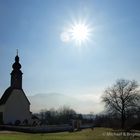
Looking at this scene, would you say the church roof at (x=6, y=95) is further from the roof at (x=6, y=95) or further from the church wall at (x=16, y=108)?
the church wall at (x=16, y=108)

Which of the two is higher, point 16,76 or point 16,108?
point 16,76

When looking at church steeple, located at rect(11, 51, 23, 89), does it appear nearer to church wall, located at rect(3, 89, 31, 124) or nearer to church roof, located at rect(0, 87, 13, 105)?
church wall, located at rect(3, 89, 31, 124)

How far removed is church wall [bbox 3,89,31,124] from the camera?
59312 millimetres

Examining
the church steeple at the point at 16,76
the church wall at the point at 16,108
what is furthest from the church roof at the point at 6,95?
the church steeple at the point at 16,76

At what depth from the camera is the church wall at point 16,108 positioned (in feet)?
195

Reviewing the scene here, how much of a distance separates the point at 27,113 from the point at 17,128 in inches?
544

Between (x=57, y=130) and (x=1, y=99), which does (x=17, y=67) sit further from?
(x=57, y=130)

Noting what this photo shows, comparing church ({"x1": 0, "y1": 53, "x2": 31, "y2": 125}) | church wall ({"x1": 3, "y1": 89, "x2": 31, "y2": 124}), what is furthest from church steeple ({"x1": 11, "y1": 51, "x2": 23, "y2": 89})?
church wall ({"x1": 3, "y1": 89, "x2": 31, "y2": 124})

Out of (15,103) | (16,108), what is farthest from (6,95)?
A: (16,108)

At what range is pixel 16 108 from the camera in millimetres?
60031

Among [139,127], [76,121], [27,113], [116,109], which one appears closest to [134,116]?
[116,109]

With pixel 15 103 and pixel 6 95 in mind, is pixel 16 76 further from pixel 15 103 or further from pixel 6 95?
Result: pixel 15 103

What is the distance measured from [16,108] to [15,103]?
0.98m

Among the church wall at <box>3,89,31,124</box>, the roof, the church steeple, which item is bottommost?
the church wall at <box>3,89,31,124</box>
